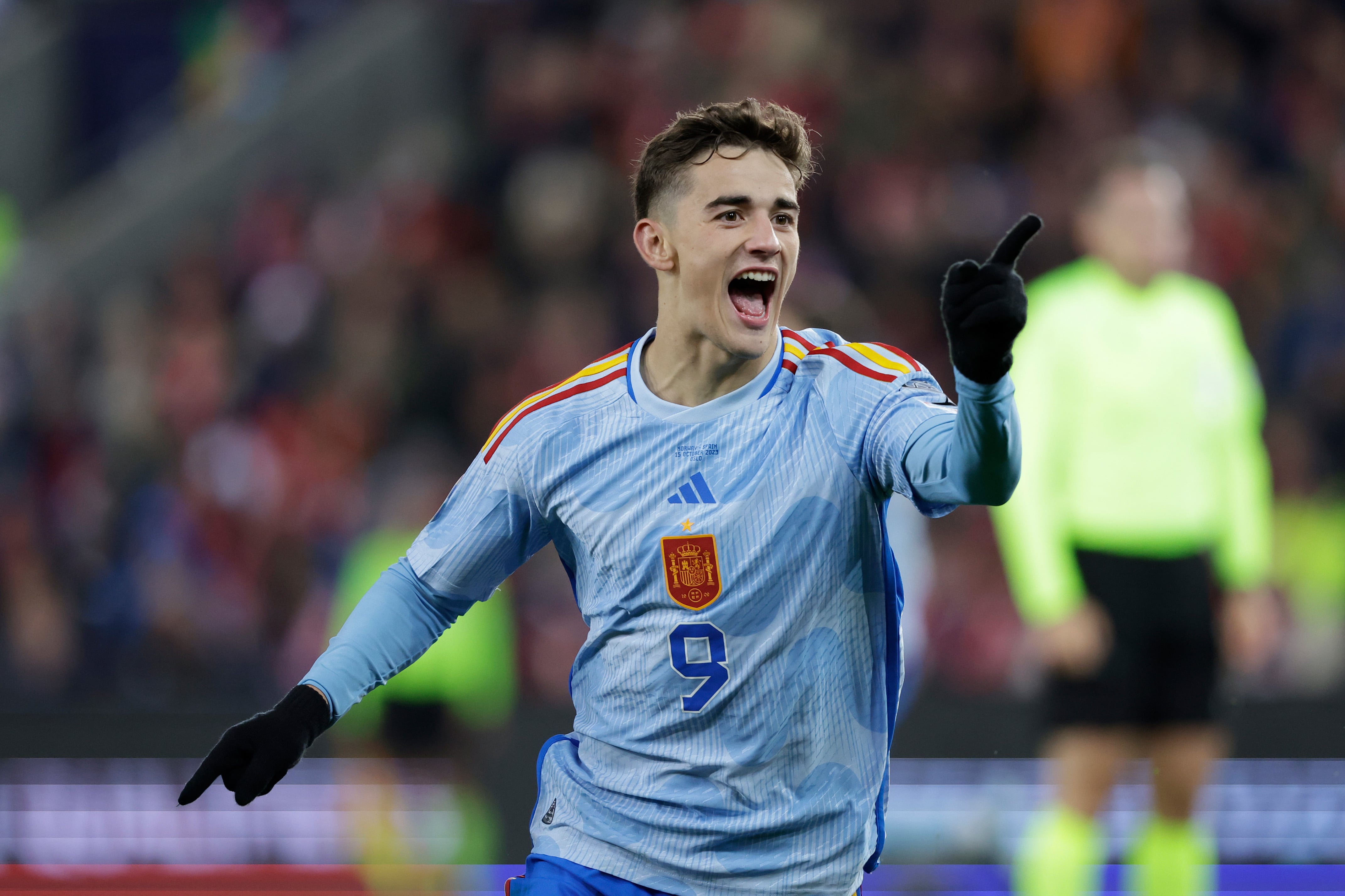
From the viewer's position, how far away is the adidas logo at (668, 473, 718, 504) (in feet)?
9.10

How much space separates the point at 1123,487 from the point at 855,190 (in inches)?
202

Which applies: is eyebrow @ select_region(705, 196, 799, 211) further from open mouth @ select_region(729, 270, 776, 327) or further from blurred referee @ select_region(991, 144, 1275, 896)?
blurred referee @ select_region(991, 144, 1275, 896)

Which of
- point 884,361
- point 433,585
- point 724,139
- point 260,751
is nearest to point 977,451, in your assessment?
point 884,361

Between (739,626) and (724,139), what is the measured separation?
3.01 ft

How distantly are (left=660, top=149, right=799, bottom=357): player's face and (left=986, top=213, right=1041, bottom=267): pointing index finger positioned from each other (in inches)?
23.8

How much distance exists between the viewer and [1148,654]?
4820 millimetres

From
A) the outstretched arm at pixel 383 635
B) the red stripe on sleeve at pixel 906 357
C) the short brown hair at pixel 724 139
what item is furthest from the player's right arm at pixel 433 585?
the red stripe on sleeve at pixel 906 357

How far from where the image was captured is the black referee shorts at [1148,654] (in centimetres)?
477

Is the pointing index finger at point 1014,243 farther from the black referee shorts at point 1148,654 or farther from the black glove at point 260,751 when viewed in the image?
the black referee shorts at point 1148,654

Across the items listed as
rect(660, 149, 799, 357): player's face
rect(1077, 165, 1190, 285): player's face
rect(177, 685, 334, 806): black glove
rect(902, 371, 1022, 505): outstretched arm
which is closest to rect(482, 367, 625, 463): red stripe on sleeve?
rect(660, 149, 799, 357): player's face

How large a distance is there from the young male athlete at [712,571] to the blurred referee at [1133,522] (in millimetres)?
2046

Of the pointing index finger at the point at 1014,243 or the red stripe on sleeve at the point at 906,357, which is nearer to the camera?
the pointing index finger at the point at 1014,243

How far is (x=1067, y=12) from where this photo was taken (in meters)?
10.0

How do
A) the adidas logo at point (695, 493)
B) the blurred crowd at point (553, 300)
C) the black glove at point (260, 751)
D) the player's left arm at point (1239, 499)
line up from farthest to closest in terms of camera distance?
the blurred crowd at point (553, 300) → the player's left arm at point (1239, 499) → the adidas logo at point (695, 493) → the black glove at point (260, 751)
